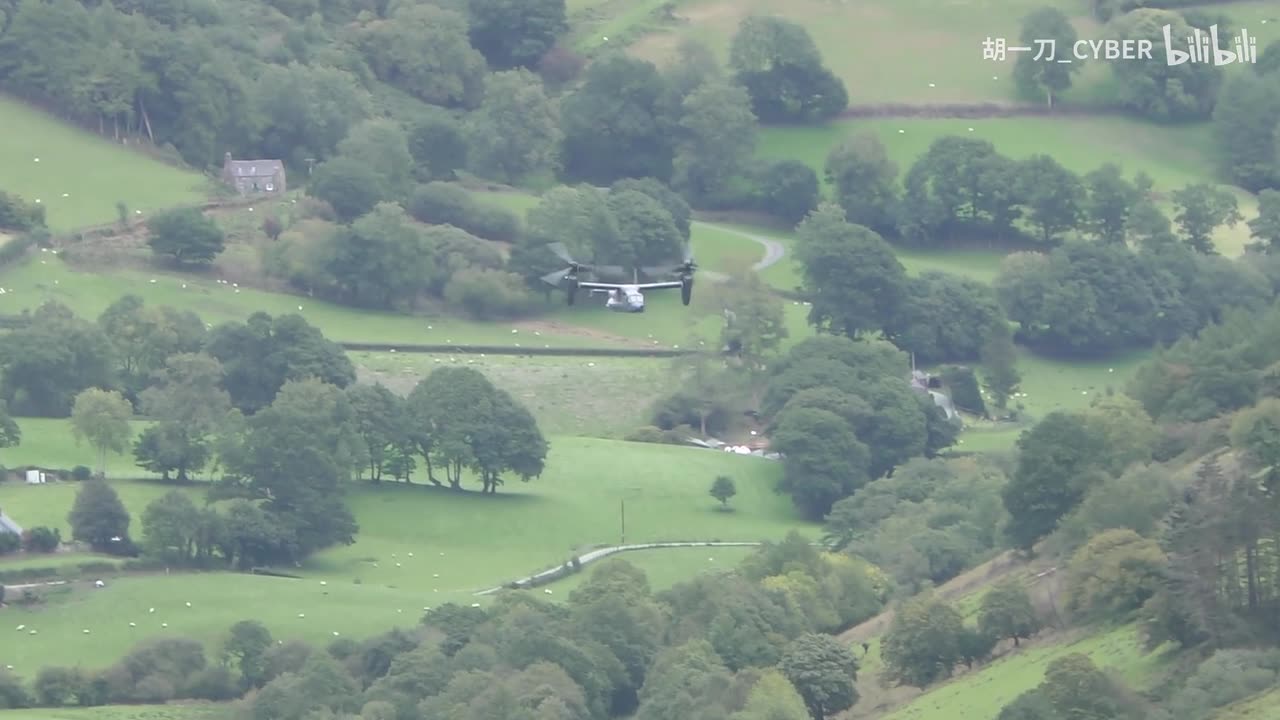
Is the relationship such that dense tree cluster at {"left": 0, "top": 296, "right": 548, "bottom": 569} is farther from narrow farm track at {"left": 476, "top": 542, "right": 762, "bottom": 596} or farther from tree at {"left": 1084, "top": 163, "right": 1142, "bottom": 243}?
tree at {"left": 1084, "top": 163, "right": 1142, "bottom": 243}

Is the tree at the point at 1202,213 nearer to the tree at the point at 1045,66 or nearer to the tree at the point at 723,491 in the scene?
the tree at the point at 1045,66

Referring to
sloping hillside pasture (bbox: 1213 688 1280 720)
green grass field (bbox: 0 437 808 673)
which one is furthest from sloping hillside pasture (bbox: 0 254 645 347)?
sloping hillside pasture (bbox: 1213 688 1280 720)

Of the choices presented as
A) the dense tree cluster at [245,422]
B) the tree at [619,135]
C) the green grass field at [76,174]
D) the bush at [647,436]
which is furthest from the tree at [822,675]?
the tree at [619,135]

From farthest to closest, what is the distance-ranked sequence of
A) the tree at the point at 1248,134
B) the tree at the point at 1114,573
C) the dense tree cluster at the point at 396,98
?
the tree at the point at 1248,134, the dense tree cluster at the point at 396,98, the tree at the point at 1114,573

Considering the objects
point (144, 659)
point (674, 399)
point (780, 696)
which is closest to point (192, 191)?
point (674, 399)

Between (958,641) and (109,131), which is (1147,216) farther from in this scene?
(958,641)

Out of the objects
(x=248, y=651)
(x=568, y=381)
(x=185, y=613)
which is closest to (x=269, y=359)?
(x=568, y=381)
